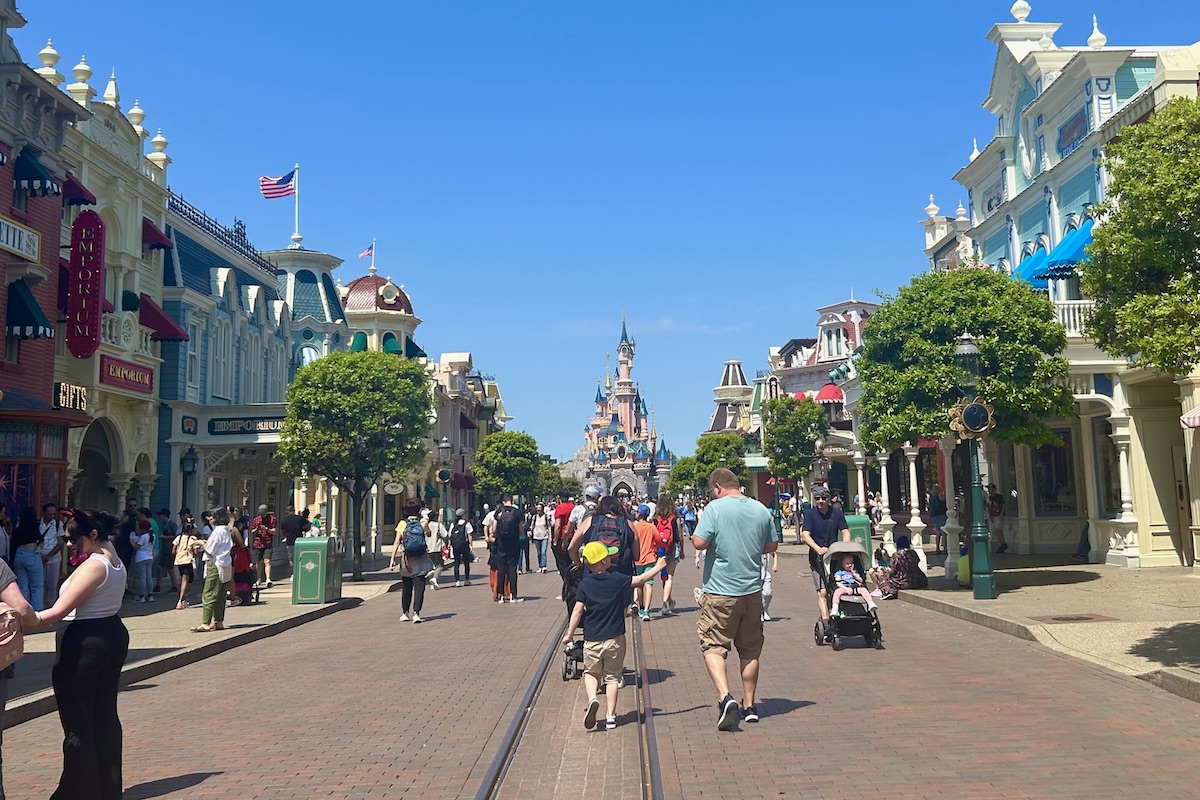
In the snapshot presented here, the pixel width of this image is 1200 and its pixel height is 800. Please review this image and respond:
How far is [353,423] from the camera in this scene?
2495cm

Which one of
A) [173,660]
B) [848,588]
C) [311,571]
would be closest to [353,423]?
[311,571]

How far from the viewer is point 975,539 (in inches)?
620

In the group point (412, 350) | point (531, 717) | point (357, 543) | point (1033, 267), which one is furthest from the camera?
point (412, 350)

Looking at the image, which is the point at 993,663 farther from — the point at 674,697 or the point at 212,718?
the point at 212,718

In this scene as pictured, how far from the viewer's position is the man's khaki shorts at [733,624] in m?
7.71

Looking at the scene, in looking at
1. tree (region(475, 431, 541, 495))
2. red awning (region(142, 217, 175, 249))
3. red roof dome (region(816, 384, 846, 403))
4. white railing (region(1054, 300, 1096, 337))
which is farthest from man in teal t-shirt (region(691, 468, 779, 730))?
tree (region(475, 431, 541, 495))

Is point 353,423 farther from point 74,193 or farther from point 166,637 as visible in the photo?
point 166,637

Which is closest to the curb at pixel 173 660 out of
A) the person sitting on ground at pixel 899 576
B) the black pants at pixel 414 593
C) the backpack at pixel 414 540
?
the black pants at pixel 414 593

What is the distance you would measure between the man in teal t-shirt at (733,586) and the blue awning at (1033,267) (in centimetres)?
1708

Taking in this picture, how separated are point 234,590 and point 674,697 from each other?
35.9ft

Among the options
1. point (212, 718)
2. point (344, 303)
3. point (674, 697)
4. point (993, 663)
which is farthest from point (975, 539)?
point (344, 303)

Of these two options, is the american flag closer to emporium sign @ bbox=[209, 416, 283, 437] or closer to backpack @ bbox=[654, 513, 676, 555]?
emporium sign @ bbox=[209, 416, 283, 437]

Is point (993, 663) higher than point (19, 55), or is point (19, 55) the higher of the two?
point (19, 55)

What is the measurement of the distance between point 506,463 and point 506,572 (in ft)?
154
